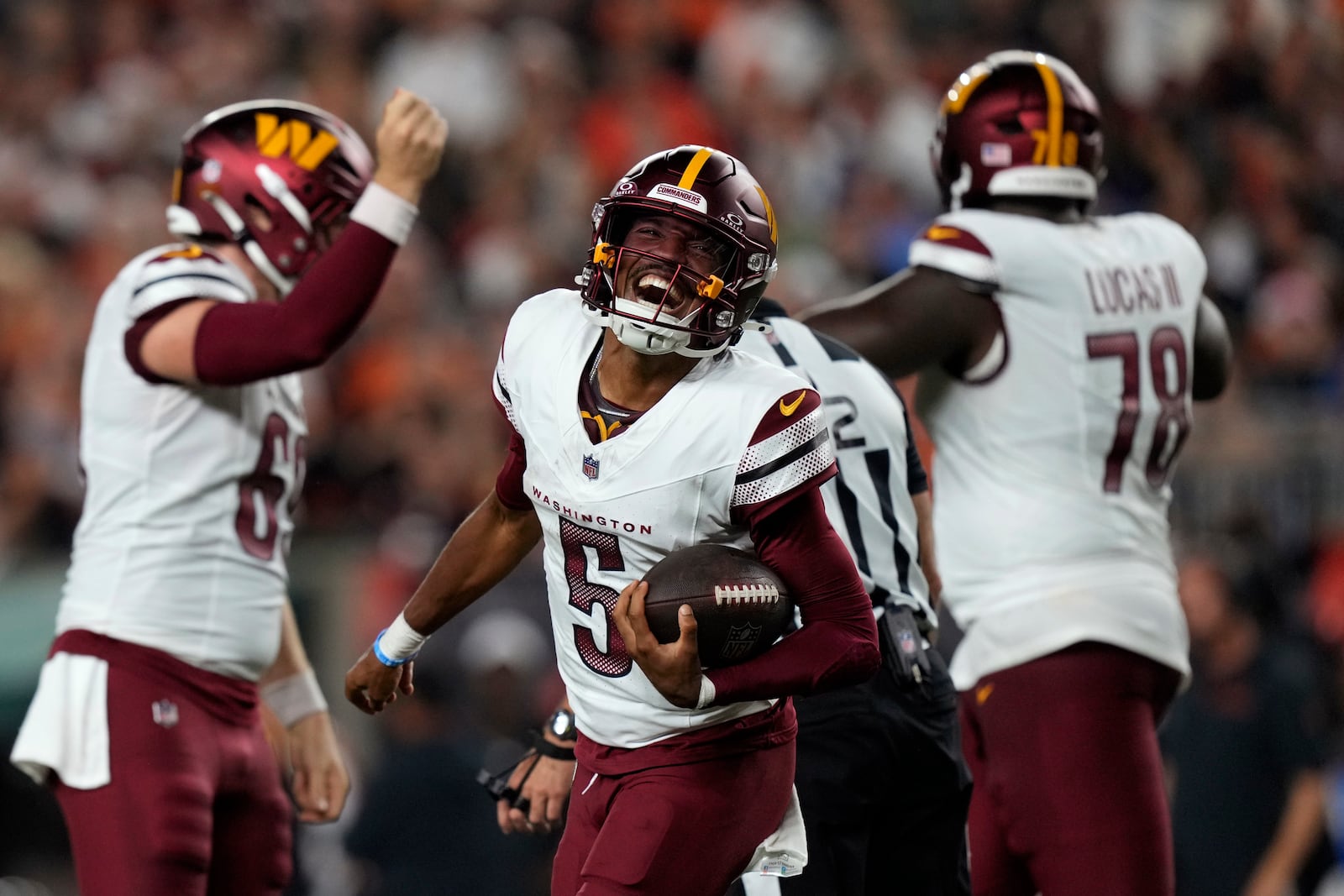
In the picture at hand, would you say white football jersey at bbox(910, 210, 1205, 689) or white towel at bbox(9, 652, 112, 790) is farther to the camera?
white football jersey at bbox(910, 210, 1205, 689)

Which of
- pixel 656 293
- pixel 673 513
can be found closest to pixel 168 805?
pixel 673 513

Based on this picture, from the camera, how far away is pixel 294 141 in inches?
178

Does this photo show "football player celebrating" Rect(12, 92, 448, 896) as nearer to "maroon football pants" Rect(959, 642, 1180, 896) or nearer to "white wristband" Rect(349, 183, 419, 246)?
"white wristband" Rect(349, 183, 419, 246)

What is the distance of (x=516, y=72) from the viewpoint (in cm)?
1118

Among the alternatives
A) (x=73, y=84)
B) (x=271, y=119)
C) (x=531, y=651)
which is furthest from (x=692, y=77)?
(x=271, y=119)

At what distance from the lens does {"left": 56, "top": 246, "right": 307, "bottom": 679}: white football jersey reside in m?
4.20

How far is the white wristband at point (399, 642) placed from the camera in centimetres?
379

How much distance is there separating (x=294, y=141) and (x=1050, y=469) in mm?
2072

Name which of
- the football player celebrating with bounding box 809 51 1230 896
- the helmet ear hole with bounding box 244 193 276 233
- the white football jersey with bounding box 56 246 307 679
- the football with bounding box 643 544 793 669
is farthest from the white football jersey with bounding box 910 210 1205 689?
the white football jersey with bounding box 56 246 307 679

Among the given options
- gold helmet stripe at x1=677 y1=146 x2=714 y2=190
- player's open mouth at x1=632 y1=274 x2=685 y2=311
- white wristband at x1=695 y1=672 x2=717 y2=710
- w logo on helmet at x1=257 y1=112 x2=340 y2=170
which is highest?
gold helmet stripe at x1=677 y1=146 x2=714 y2=190

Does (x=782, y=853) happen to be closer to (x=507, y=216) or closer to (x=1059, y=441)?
(x=1059, y=441)

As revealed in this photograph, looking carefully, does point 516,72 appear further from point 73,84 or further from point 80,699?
point 80,699

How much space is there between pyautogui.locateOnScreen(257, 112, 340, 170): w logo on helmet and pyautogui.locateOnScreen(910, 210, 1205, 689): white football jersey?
1.53m

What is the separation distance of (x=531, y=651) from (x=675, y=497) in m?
4.19
